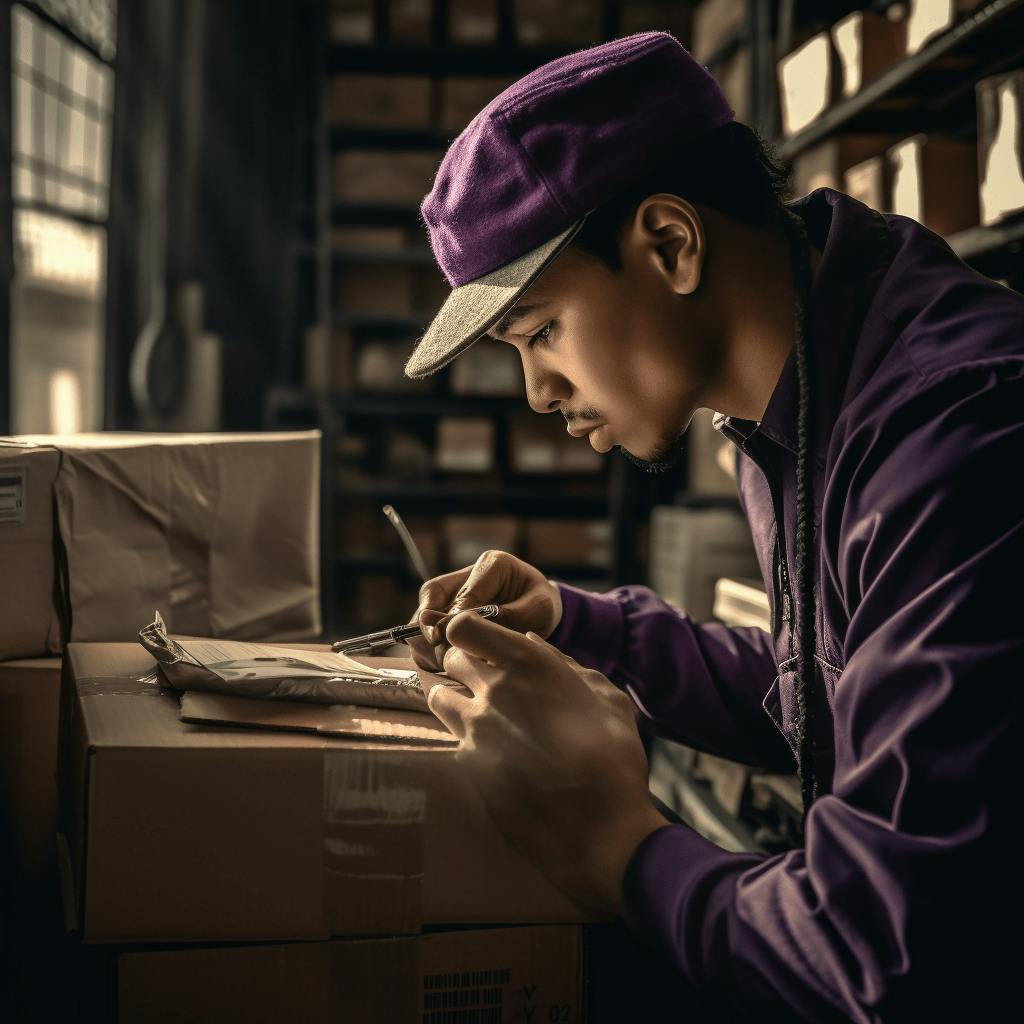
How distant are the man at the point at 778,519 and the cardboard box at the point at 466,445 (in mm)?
3107

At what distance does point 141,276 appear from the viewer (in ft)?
13.4

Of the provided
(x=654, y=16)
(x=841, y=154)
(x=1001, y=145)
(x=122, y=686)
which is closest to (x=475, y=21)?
(x=654, y=16)

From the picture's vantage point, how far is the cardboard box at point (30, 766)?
1048mm

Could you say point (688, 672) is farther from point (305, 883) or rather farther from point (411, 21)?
point (411, 21)

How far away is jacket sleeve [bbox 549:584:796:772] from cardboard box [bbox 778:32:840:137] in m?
1.71

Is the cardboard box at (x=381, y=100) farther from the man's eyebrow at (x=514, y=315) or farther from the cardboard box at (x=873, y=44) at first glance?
the man's eyebrow at (x=514, y=315)

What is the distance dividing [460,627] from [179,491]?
2.20ft

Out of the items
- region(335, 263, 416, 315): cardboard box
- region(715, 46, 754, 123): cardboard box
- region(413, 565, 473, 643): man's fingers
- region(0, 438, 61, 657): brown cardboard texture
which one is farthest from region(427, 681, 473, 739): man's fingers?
region(335, 263, 416, 315): cardboard box

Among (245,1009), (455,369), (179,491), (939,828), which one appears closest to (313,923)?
(245,1009)

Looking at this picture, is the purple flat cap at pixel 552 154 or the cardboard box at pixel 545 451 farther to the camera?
the cardboard box at pixel 545 451

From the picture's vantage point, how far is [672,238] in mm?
847

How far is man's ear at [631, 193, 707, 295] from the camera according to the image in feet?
2.74

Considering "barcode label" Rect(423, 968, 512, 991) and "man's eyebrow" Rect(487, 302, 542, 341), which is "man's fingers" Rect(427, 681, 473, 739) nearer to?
"barcode label" Rect(423, 968, 512, 991)

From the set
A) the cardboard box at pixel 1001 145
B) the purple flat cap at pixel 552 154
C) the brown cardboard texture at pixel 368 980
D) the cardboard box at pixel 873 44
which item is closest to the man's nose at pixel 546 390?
the purple flat cap at pixel 552 154
